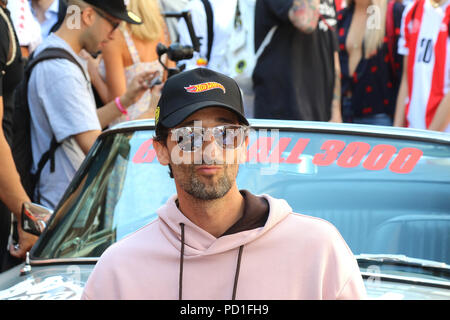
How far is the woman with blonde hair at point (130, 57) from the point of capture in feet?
18.5

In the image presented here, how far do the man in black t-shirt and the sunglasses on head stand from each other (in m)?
3.48

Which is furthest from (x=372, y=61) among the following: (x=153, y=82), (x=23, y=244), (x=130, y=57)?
(x=23, y=244)

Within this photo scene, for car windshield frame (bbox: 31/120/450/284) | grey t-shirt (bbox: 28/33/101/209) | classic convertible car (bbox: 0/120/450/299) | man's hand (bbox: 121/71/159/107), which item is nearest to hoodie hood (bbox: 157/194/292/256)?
classic convertible car (bbox: 0/120/450/299)

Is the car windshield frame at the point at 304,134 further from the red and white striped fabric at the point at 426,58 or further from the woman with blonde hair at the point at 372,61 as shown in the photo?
the woman with blonde hair at the point at 372,61

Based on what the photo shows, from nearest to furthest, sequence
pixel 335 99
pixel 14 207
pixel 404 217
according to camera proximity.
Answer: pixel 404 217
pixel 14 207
pixel 335 99

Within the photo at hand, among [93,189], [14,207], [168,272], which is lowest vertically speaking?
[14,207]

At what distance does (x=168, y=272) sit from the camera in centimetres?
207

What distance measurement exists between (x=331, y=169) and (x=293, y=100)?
2.30 metres

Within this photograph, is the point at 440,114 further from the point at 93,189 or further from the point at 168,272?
Answer: the point at 168,272

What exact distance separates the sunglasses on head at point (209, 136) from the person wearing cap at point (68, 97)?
7.65ft

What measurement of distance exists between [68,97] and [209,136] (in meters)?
2.42

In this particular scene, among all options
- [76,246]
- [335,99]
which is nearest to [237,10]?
[335,99]

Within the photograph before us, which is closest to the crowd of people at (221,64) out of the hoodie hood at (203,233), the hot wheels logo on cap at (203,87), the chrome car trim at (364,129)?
the chrome car trim at (364,129)

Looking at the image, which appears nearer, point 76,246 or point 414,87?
point 76,246
